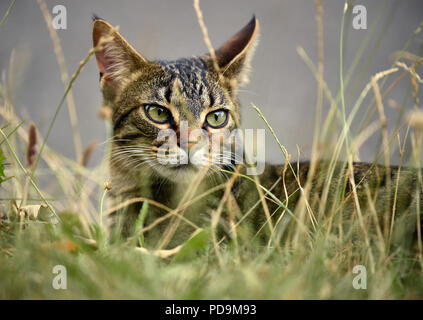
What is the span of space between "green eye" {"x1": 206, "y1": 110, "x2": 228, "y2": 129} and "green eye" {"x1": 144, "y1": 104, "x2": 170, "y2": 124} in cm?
16

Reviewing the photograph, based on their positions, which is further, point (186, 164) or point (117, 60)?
point (117, 60)

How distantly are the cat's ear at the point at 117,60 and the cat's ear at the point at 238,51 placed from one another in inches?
11.9

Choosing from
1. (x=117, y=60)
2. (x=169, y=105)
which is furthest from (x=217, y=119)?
(x=117, y=60)

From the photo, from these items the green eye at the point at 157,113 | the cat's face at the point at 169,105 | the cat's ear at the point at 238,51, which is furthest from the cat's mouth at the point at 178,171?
the cat's ear at the point at 238,51

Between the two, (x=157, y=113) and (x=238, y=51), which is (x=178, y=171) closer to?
(x=157, y=113)

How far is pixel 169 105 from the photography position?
1.32 metres

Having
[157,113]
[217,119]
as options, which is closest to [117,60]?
[157,113]

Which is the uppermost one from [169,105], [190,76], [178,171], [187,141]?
[190,76]

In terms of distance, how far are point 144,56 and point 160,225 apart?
66cm

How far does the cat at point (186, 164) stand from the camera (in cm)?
121

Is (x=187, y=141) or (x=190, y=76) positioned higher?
(x=190, y=76)

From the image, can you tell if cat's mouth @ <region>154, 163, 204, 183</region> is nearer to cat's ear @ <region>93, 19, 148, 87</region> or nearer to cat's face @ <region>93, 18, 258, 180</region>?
cat's face @ <region>93, 18, 258, 180</region>

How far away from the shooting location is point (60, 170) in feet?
4.45

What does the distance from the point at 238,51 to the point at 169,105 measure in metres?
0.35
